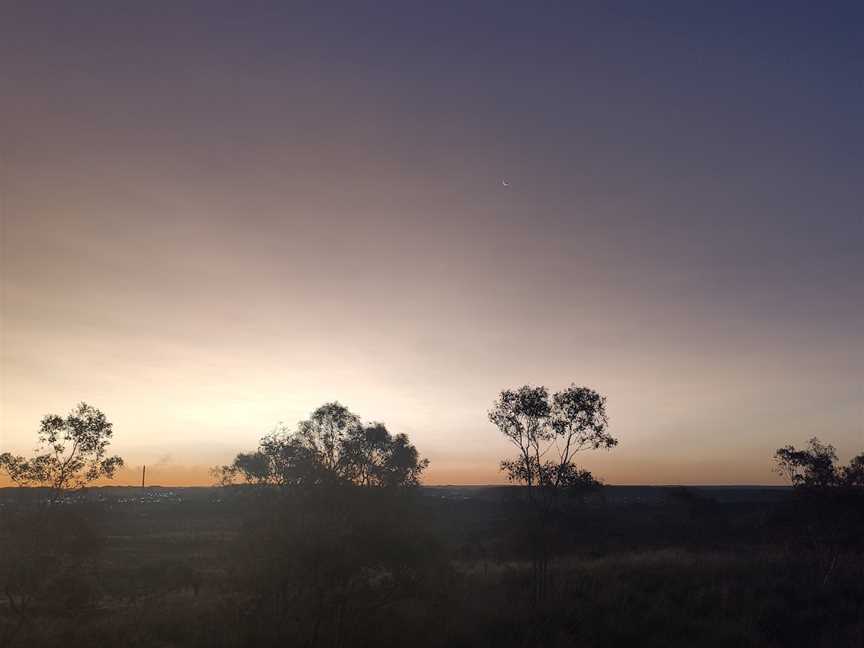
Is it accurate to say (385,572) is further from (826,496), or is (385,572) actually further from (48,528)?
(826,496)

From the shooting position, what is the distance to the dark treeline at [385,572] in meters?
22.6

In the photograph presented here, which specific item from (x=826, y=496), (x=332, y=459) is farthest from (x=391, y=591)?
(x=826, y=496)

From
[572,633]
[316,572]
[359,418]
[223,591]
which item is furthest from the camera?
[223,591]

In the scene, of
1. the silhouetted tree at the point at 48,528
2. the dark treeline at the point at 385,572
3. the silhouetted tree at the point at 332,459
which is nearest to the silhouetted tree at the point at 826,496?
the dark treeline at the point at 385,572

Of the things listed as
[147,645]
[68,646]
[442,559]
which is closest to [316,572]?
[442,559]

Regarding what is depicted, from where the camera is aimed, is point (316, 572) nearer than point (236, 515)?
Yes

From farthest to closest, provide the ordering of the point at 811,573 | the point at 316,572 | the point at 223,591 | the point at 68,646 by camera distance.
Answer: the point at 811,573, the point at 223,591, the point at 68,646, the point at 316,572

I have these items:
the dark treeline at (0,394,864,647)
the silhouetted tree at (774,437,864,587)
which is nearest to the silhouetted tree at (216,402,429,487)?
the dark treeline at (0,394,864,647)

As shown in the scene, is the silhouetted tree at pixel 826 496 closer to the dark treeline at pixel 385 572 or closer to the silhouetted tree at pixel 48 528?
the dark treeline at pixel 385 572

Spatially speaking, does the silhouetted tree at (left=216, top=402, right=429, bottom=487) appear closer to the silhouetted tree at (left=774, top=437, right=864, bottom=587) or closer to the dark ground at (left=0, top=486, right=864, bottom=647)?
the dark ground at (left=0, top=486, right=864, bottom=647)

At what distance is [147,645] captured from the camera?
24938mm

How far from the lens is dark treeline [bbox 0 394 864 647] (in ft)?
74.3

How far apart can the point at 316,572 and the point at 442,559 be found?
4896mm

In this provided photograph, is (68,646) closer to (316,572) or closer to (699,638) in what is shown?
(316,572)
